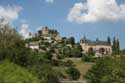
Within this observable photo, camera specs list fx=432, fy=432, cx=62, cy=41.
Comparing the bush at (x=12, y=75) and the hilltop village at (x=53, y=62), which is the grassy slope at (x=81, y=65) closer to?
the hilltop village at (x=53, y=62)

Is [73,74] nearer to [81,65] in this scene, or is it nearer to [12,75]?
[81,65]

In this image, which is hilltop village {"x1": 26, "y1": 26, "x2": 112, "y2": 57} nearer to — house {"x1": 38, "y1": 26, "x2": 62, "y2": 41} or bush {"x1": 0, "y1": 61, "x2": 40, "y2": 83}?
house {"x1": 38, "y1": 26, "x2": 62, "y2": 41}

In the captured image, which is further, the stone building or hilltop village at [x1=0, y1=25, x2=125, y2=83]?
the stone building

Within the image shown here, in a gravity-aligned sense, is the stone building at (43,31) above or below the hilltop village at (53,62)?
above

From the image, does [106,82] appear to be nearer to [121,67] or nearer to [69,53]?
[121,67]

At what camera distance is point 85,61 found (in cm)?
12225

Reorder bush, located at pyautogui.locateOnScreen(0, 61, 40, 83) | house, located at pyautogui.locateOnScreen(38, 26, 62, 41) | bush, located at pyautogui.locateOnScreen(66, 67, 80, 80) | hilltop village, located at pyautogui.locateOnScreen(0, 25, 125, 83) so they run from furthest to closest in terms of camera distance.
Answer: house, located at pyautogui.locateOnScreen(38, 26, 62, 41), bush, located at pyautogui.locateOnScreen(66, 67, 80, 80), hilltop village, located at pyautogui.locateOnScreen(0, 25, 125, 83), bush, located at pyautogui.locateOnScreen(0, 61, 40, 83)

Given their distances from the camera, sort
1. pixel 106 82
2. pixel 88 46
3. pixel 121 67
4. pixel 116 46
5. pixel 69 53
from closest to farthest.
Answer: pixel 121 67 → pixel 106 82 → pixel 69 53 → pixel 116 46 → pixel 88 46

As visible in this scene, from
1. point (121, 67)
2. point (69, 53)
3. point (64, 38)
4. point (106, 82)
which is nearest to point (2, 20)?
point (106, 82)

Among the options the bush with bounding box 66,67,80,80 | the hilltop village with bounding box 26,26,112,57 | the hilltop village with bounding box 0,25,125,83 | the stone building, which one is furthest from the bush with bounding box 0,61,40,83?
the stone building

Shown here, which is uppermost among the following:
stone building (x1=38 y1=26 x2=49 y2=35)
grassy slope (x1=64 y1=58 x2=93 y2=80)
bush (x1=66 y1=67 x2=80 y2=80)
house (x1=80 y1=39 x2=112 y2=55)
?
stone building (x1=38 y1=26 x2=49 y2=35)

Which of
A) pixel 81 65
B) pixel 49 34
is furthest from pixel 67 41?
pixel 81 65

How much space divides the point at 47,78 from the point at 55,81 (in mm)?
3363

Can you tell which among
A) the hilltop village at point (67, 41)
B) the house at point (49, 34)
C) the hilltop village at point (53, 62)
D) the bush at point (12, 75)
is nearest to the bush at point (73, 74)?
the hilltop village at point (53, 62)
